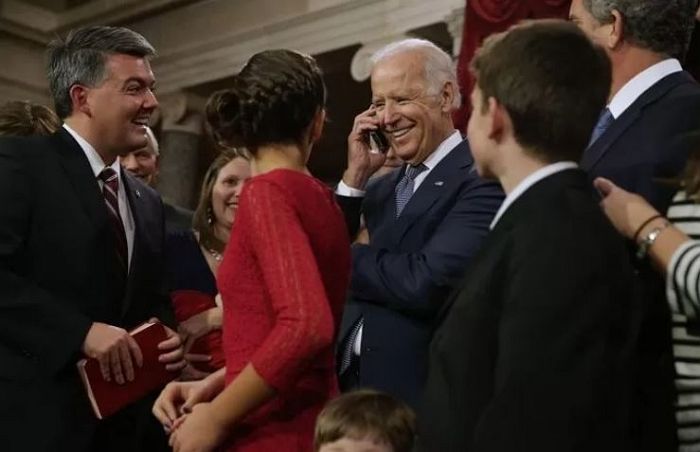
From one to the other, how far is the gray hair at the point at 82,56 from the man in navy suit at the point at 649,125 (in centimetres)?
115

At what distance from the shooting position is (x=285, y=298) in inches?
69.9

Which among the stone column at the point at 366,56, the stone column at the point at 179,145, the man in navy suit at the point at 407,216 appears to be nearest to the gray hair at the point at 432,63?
the man in navy suit at the point at 407,216

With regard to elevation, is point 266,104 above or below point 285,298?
above

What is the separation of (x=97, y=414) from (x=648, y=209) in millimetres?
1283

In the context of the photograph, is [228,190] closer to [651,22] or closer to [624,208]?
[651,22]

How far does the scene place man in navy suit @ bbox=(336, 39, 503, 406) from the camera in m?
2.23

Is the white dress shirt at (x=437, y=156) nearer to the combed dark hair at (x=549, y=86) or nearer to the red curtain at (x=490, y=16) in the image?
the combed dark hair at (x=549, y=86)

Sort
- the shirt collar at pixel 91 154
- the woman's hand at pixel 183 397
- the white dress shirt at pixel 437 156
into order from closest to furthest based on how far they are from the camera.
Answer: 1. the woman's hand at pixel 183 397
2. the white dress shirt at pixel 437 156
3. the shirt collar at pixel 91 154

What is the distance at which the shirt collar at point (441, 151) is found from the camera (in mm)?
2474

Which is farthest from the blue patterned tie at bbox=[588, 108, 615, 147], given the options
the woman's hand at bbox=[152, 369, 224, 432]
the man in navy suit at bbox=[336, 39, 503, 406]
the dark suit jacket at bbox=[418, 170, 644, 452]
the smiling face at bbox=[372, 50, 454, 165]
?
the woman's hand at bbox=[152, 369, 224, 432]

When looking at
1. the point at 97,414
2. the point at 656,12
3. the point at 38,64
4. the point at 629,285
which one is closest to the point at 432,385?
the point at 629,285

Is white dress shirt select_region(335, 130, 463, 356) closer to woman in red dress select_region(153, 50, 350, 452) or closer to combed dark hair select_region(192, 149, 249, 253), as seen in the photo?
woman in red dress select_region(153, 50, 350, 452)

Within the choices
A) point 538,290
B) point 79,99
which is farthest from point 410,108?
point 538,290

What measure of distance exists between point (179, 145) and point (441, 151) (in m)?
5.04
